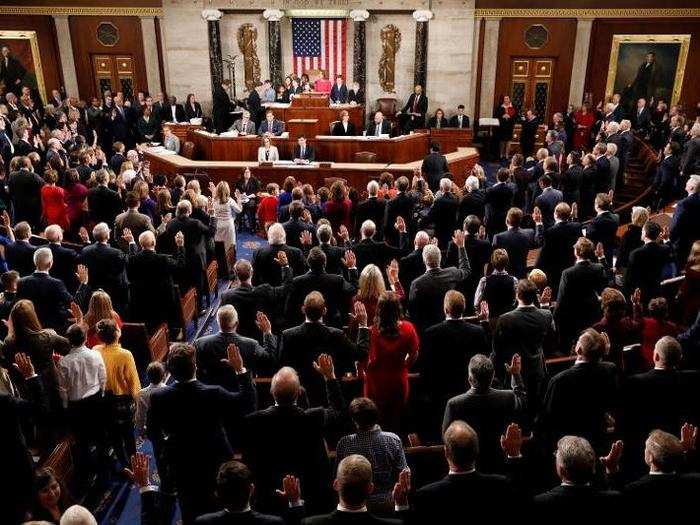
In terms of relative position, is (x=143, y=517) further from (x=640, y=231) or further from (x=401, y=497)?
(x=640, y=231)

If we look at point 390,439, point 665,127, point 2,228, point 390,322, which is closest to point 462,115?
point 665,127

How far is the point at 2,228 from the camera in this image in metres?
6.75

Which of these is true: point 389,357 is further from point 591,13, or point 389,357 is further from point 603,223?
point 591,13

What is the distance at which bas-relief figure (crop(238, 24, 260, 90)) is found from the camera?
1638 cm

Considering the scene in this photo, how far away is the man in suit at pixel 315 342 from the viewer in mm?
4094

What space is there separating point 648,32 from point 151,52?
12635 millimetres

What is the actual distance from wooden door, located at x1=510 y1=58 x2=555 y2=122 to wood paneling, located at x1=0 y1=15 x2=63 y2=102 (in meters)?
12.1

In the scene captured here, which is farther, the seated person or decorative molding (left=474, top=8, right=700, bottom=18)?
decorative molding (left=474, top=8, right=700, bottom=18)

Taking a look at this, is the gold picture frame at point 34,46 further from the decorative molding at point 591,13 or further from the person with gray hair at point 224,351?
the person with gray hair at point 224,351

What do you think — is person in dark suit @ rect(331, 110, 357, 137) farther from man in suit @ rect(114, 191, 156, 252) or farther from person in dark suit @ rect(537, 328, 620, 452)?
person in dark suit @ rect(537, 328, 620, 452)

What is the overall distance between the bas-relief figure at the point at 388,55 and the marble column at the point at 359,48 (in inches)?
19.3

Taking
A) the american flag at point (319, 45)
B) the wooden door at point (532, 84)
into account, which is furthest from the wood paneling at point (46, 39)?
the wooden door at point (532, 84)

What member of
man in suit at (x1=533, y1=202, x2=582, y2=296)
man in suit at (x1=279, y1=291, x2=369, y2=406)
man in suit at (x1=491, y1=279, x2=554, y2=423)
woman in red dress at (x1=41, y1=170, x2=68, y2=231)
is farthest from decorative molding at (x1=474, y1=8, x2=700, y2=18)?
man in suit at (x1=279, y1=291, x2=369, y2=406)

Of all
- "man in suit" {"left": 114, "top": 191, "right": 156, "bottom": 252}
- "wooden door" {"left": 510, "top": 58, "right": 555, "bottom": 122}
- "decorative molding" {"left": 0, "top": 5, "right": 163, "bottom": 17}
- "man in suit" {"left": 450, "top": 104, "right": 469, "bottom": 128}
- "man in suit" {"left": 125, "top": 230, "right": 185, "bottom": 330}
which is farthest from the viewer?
"decorative molding" {"left": 0, "top": 5, "right": 163, "bottom": 17}
